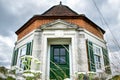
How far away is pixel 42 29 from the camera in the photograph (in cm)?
1028

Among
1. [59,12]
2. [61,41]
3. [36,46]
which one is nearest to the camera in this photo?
[36,46]

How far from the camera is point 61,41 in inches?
405

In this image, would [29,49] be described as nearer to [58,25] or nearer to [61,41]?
[61,41]

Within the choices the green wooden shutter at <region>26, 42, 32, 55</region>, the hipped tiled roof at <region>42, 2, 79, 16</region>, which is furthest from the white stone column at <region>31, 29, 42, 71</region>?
the hipped tiled roof at <region>42, 2, 79, 16</region>

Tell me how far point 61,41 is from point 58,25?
940 millimetres

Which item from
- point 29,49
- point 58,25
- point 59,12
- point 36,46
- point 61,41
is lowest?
point 29,49

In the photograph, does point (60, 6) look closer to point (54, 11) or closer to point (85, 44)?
point (54, 11)

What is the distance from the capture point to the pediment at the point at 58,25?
1018 cm

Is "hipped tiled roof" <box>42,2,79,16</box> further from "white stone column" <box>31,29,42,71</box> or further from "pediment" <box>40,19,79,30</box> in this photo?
"white stone column" <box>31,29,42,71</box>

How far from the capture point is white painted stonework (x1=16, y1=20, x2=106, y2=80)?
9586 millimetres

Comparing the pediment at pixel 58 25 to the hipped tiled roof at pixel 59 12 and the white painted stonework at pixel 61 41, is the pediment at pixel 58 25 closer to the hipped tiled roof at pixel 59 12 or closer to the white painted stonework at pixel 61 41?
the white painted stonework at pixel 61 41

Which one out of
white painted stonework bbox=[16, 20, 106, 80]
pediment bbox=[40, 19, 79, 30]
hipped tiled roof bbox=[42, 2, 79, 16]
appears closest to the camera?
white painted stonework bbox=[16, 20, 106, 80]

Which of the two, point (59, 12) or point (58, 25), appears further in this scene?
point (59, 12)

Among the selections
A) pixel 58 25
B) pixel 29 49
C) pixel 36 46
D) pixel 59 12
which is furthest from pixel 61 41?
pixel 59 12
